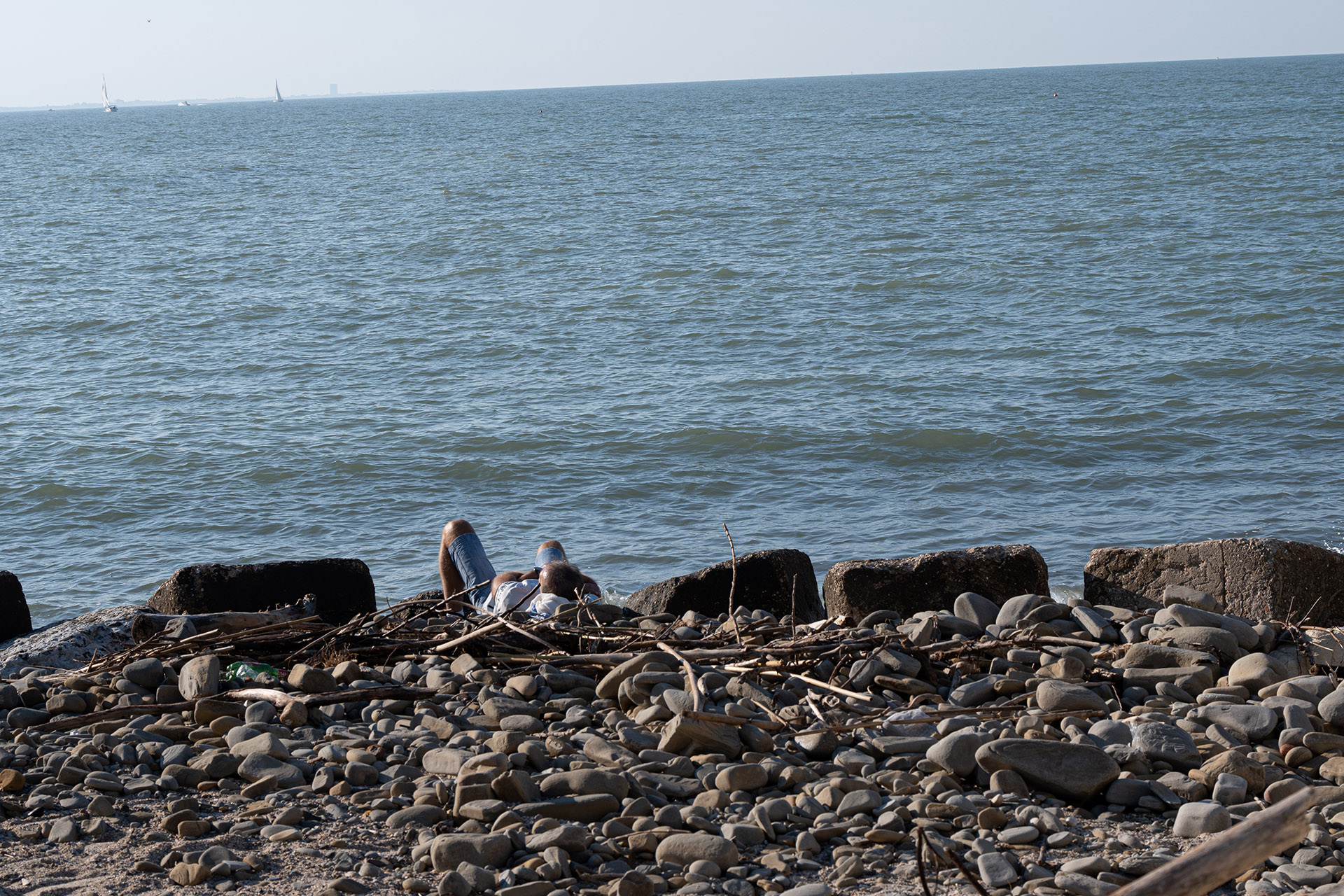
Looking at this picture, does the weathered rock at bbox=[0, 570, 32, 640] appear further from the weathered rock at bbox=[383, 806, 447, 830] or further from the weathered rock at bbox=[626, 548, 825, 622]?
the weathered rock at bbox=[383, 806, 447, 830]

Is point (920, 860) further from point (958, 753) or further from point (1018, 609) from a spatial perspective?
point (1018, 609)

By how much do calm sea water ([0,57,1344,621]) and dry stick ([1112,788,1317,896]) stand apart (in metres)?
6.40

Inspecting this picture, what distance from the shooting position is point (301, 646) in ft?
16.2

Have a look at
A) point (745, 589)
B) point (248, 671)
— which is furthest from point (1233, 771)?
point (248, 671)

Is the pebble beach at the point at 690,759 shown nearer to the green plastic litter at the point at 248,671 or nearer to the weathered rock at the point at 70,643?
the green plastic litter at the point at 248,671

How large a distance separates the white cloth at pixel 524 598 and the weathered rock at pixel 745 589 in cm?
55

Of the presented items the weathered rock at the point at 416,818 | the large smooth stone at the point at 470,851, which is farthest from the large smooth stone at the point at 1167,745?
the weathered rock at the point at 416,818

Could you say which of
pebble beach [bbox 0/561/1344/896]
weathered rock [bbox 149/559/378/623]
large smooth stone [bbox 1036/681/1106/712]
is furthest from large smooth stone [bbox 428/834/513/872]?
weathered rock [bbox 149/559/378/623]

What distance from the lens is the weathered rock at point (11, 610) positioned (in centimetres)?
656

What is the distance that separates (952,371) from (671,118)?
206 ft

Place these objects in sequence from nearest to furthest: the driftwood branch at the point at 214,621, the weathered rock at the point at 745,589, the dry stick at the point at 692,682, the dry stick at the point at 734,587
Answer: the dry stick at the point at 692,682 < the dry stick at the point at 734,587 < the driftwood branch at the point at 214,621 < the weathered rock at the point at 745,589

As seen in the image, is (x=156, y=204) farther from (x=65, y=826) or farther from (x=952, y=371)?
(x=65, y=826)

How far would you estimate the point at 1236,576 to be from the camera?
5414 millimetres

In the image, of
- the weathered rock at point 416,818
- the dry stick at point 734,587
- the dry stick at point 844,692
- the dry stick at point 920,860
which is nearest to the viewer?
the dry stick at point 920,860
